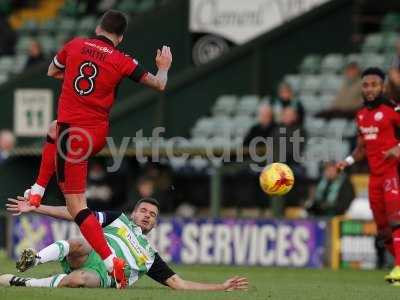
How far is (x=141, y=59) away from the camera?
19.9 metres

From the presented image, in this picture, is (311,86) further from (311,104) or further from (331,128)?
(331,128)

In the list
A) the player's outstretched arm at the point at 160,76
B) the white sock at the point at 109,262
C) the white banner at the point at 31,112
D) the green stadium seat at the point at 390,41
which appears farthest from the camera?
the green stadium seat at the point at 390,41

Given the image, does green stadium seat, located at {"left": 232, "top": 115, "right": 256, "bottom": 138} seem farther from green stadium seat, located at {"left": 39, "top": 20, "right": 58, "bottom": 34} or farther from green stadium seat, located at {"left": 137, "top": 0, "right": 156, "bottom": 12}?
green stadium seat, located at {"left": 39, "top": 20, "right": 58, "bottom": 34}

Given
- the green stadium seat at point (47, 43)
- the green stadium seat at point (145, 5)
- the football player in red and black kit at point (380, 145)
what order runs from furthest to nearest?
1. the green stadium seat at point (47, 43)
2. the green stadium seat at point (145, 5)
3. the football player in red and black kit at point (380, 145)

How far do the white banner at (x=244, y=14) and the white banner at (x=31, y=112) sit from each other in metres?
4.33

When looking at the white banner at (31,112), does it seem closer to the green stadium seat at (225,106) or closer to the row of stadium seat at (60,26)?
the green stadium seat at (225,106)

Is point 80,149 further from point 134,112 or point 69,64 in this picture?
point 134,112

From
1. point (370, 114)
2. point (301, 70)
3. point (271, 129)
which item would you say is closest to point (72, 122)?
point (370, 114)

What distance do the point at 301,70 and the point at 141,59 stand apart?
8.72 ft

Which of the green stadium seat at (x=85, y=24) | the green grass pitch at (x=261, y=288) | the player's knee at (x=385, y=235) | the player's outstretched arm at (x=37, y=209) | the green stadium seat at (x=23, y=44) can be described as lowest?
the green grass pitch at (x=261, y=288)

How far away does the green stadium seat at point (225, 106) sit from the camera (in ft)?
65.1

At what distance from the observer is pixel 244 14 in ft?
67.2

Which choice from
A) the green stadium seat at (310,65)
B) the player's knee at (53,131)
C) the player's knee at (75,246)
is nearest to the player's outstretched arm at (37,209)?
the player's knee at (75,246)

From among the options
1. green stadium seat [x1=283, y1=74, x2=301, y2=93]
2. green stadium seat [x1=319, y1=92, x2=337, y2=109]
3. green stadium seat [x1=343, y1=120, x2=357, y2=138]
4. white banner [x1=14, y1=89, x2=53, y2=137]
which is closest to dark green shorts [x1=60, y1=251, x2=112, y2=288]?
white banner [x1=14, y1=89, x2=53, y2=137]
